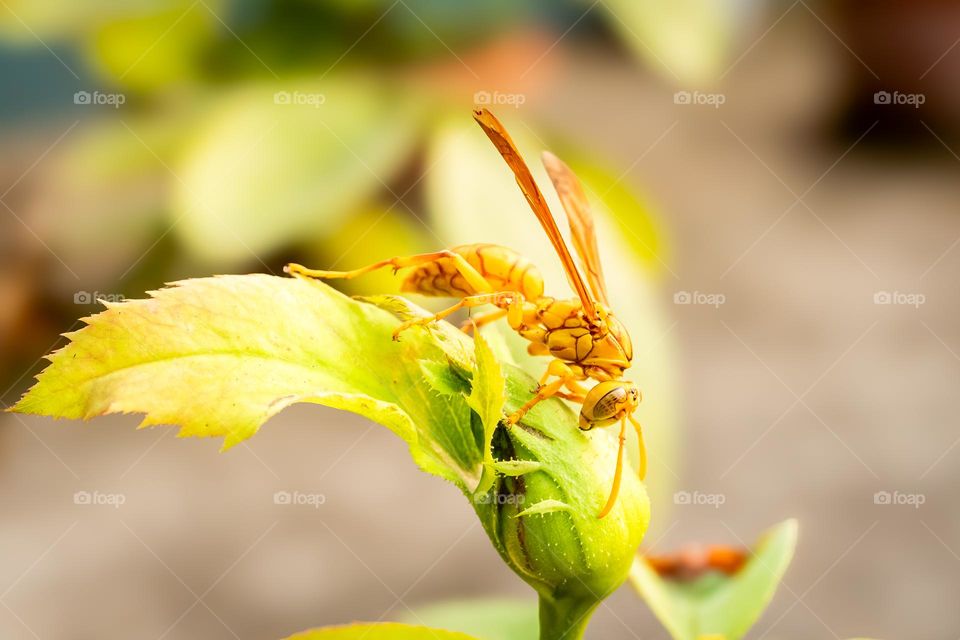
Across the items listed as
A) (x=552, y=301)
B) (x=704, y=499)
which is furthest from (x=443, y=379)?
(x=704, y=499)

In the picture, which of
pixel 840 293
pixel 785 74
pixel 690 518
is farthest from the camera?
pixel 785 74

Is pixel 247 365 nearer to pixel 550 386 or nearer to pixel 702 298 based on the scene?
pixel 550 386

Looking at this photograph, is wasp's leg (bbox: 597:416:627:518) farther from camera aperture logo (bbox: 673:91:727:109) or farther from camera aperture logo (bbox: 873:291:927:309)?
camera aperture logo (bbox: 673:91:727:109)

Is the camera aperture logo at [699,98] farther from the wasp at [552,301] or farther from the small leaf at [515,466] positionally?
the small leaf at [515,466]

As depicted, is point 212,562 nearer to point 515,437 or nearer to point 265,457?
point 265,457

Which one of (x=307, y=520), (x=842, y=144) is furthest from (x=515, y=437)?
(x=842, y=144)
